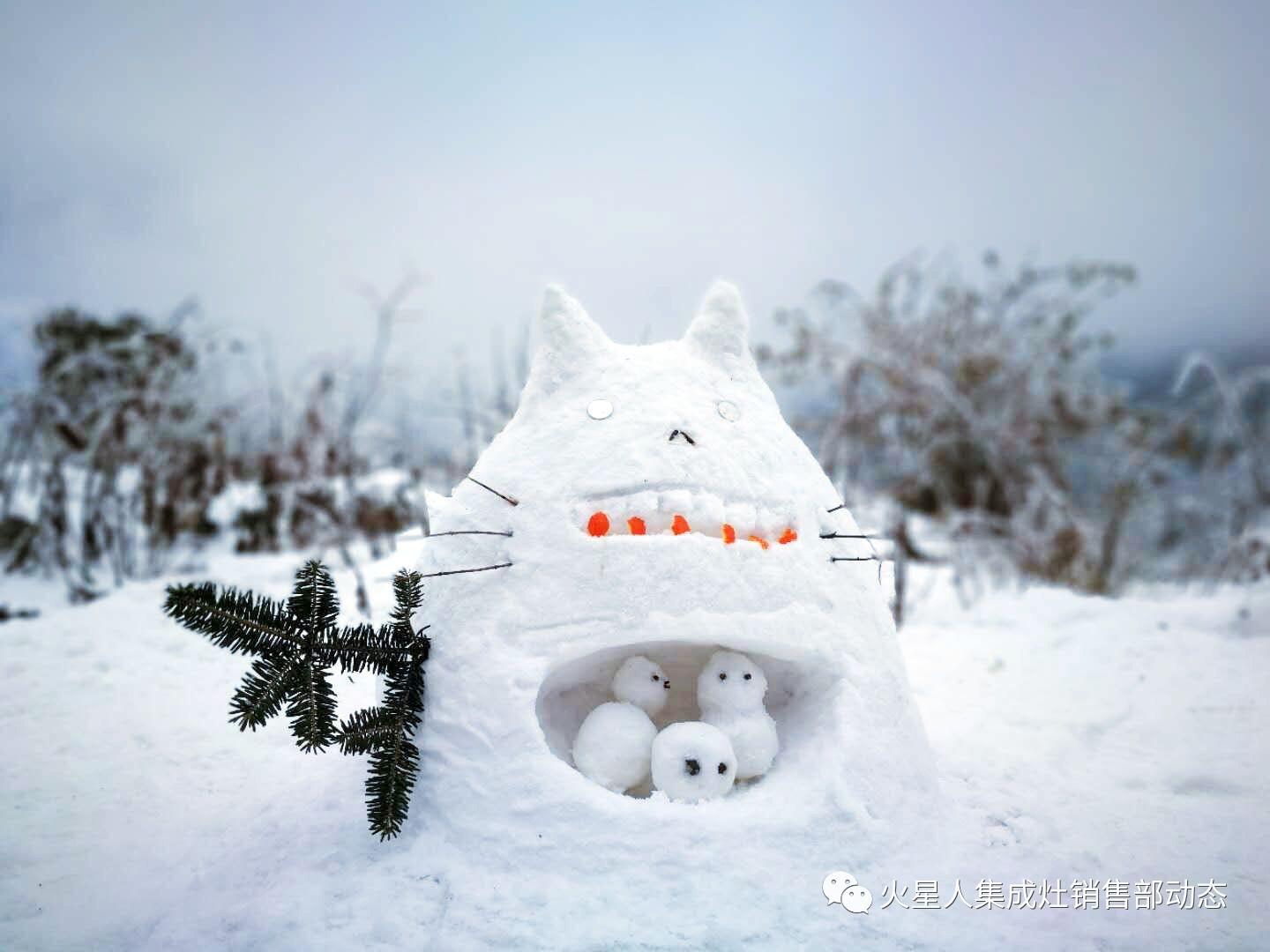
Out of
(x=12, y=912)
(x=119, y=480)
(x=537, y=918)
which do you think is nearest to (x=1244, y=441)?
(x=537, y=918)

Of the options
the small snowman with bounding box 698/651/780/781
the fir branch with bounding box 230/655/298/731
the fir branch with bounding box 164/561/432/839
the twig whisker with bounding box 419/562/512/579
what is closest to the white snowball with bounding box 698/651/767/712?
the small snowman with bounding box 698/651/780/781

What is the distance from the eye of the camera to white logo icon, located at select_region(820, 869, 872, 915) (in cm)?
194

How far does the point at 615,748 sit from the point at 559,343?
4.29 feet

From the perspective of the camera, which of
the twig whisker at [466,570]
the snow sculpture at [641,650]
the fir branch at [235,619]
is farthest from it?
the twig whisker at [466,570]

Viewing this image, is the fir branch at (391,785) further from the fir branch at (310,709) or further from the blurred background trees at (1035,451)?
the blurred background trees at (1035,451)

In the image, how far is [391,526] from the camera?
676 centimetres

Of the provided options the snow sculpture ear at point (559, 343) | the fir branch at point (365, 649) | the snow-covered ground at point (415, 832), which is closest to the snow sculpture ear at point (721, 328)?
the snow sculpture ear at point (559, 343)

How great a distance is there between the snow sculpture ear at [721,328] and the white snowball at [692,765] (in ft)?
4.17

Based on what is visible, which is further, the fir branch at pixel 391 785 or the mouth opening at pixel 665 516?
the mouth opening at pixel 665 516

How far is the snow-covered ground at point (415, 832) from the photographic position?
193cm

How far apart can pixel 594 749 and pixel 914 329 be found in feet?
36.1

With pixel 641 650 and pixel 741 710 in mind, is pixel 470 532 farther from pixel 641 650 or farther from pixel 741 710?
pixel 741 710

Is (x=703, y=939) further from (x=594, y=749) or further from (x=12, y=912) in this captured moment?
(x=12, y=912)

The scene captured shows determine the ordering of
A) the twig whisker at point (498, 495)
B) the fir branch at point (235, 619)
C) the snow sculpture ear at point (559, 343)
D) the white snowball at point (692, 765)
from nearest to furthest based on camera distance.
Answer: the fir branch at point (235, 619)
the white snowball at point (692, 765)
the twig whisker at point (498, 495)
the snow sculpture ear at point (559, 343)
